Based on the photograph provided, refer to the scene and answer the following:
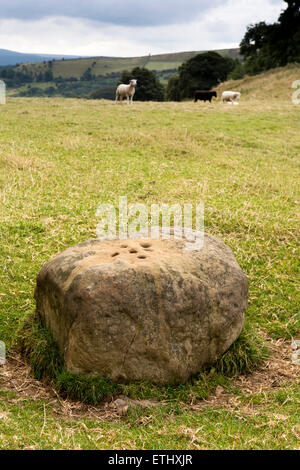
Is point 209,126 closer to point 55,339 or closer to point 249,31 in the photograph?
point 55,339

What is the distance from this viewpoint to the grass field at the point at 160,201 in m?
4.80

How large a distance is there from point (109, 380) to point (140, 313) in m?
0.84

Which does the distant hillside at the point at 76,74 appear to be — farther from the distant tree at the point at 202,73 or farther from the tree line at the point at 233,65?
the distant tree at the point at 202,73

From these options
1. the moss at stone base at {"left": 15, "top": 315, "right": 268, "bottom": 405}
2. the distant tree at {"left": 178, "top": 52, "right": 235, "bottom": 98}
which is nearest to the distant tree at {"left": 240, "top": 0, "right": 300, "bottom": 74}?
the distant tree at {"left": 178, "top": 52, "right": 235, "bottom": 98}

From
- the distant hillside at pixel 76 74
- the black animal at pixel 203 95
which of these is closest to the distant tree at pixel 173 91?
the black animal at pixel 203 95

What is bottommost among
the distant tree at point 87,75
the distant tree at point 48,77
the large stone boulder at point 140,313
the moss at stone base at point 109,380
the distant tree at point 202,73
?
the moss at stone base at point 109,380

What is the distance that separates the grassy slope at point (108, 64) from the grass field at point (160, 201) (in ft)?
487

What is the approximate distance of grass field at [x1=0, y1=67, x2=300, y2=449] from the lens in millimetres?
4805

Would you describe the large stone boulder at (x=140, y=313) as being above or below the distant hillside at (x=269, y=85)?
below

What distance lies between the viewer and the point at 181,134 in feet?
60.5

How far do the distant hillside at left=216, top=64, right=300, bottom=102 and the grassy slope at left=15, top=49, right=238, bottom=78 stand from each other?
408 feet

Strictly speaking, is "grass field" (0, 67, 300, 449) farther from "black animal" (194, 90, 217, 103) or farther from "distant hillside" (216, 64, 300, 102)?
"distant hillside" (216, 64, 300, 102)

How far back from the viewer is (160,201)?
11750 millimetres

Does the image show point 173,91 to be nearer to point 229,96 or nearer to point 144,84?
point 144,84
